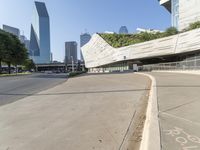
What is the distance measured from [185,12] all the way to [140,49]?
39.7ft

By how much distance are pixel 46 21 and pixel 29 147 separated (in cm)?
19310

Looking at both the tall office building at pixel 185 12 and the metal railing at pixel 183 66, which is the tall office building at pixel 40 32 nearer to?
the tall office building at pixel 185 12

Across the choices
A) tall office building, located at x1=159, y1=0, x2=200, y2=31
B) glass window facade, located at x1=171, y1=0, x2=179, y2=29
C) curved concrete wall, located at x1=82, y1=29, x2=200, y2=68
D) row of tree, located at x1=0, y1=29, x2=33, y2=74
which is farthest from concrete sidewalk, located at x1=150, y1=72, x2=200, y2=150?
row of tree, located at x1=0, y1=29, x2=33, y2=74

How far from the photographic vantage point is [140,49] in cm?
6444

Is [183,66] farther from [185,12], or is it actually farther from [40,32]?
[40,32]

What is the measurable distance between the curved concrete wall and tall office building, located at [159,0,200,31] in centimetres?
884

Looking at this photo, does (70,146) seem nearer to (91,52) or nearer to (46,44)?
(91,52)

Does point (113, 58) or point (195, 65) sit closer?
point (195, 65)

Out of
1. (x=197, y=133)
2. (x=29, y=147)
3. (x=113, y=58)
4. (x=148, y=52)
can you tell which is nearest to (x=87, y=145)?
(x=29, y=147)

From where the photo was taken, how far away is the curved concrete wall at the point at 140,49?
44.2m

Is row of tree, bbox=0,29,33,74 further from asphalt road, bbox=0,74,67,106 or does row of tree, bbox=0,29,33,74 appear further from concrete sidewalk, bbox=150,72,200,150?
concrete sidewalk, bbox=150,72,200,150

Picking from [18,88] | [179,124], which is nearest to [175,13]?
[18,88]

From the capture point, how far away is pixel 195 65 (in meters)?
34.6

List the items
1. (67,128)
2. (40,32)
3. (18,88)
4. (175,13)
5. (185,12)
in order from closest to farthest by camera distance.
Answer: (67,128)
(18,88)
(185,12)
(175,13)
(40,32)
